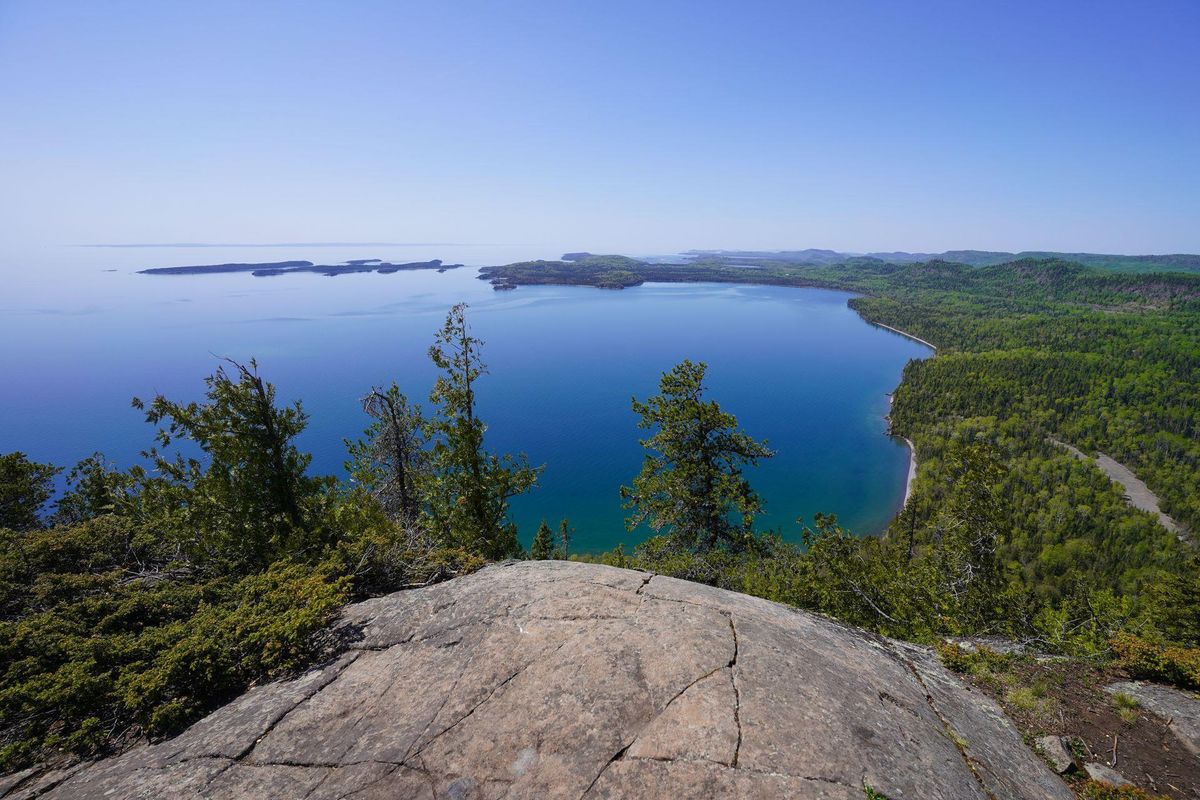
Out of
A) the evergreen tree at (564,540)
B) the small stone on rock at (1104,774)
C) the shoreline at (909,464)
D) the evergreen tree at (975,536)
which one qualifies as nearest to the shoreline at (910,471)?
the shoreline at (909,464)

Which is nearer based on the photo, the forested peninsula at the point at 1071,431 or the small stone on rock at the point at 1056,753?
the small stone on rock at the point at 1056,753

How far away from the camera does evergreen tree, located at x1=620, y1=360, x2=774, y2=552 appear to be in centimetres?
2070

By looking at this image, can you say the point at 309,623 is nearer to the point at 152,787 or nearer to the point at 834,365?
the point at 152,787

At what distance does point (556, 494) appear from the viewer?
75.6 m

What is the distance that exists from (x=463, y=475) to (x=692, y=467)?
971cm

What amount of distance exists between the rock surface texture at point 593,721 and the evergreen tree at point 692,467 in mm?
11749

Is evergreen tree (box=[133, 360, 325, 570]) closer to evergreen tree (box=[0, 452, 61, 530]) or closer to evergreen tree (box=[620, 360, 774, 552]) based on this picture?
evergreen tree (box=[620, 360, 774, 552])

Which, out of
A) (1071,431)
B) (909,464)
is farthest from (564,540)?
(1071,431)

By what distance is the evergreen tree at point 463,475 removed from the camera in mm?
19703

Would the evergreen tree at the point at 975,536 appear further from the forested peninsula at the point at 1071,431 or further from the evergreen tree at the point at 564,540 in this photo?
the forested peninsula at the point at 1071,431

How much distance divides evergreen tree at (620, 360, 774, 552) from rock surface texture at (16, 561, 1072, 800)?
11.7m

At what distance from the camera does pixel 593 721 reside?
6387 millimetres

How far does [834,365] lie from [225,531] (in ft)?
577

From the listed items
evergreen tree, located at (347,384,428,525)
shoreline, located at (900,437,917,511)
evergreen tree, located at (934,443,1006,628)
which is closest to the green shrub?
evergreen tree, located at (934,443,1006,628)
